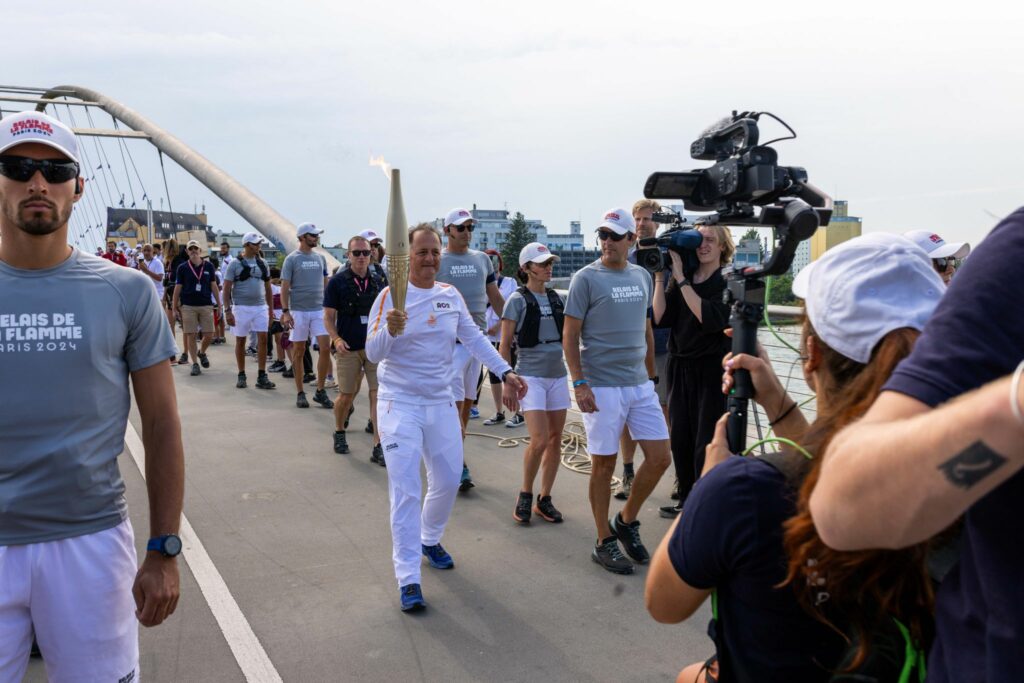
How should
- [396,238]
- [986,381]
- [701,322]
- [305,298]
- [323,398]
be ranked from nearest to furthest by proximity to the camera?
[986,381], [396,238], [701,322], [323,398], [305,298]

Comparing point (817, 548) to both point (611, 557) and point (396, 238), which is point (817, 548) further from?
point (611, 557)

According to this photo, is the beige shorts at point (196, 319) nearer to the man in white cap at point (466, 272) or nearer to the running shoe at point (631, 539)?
the man in white cap at point (466, 272)

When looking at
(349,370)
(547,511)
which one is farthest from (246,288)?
(547,511)

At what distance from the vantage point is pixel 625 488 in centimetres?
654

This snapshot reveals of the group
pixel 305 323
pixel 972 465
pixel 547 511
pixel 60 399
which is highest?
pixel 972 465

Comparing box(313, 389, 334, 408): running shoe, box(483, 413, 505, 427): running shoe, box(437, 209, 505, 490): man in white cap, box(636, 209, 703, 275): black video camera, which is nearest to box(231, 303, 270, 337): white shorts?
box(313, 389, 334, 408): running shoe

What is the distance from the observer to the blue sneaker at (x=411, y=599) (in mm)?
4332

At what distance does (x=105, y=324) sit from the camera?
2369 millimetres

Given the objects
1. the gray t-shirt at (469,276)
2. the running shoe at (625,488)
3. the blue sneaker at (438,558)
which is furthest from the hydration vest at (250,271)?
the blue sneaker at (438,558)

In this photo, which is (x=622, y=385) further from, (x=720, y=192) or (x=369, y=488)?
(x=720, y=192)

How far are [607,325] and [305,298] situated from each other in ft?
20.0

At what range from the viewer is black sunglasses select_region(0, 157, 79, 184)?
231 centimetres

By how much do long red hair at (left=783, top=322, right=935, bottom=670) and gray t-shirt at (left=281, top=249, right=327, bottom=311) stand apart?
9.43 m

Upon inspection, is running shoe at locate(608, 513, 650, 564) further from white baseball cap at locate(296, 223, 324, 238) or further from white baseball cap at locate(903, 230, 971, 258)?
white baseball cap at locate(296, 223, 324, 238)
